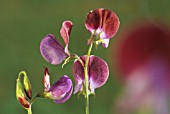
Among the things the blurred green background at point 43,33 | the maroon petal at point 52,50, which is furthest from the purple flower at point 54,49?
the blurred green background at point 43,33

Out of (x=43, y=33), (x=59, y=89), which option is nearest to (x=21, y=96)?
(x=59, y=89)

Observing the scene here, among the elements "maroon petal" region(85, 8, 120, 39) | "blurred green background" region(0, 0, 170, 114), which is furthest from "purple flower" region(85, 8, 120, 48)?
"blurred green background" region(0, 0, 170, 114)

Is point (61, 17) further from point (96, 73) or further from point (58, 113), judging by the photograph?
point (96, 73)

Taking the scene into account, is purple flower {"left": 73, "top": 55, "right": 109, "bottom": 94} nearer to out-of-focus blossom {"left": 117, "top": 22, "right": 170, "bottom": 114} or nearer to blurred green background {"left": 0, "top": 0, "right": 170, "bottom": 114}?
out-of-focus blossom {"left": 117, "top": 22, "right": 170, "bottom": 114}

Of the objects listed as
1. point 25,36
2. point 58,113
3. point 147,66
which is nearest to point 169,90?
point 147,66

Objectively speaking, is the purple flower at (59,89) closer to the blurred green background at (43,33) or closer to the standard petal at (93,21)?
the standard petal at (93,21)
